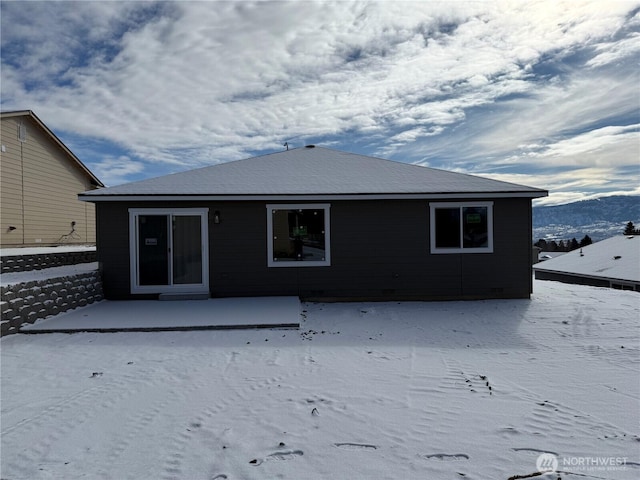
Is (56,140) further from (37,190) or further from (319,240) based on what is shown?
(319,240)

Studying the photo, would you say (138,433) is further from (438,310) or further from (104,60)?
(104,60)

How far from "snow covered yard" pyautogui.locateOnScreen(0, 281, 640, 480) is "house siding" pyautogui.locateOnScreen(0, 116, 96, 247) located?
27.7 feet

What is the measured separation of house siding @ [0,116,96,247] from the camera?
1220 centimetres

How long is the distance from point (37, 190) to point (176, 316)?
10.2 meters

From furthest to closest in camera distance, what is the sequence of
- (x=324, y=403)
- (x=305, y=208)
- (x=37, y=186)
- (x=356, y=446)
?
(x=37, y=186) → (x=305, y=208) → (x=324, y=403) → (x=356, y=446)

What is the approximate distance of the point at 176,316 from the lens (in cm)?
744

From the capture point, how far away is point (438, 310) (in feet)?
27.5

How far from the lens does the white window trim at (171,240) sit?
8.88m

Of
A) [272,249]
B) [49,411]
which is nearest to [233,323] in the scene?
[272,249]

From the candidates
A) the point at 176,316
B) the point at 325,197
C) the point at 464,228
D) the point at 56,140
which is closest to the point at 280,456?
the point at 176,316

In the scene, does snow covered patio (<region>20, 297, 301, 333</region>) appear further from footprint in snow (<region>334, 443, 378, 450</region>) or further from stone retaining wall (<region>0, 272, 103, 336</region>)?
footprint in snow (<region>334, 443, 378, 450</region>)

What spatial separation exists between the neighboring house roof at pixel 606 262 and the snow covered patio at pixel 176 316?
66.0 feet

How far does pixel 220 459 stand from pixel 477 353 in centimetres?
410

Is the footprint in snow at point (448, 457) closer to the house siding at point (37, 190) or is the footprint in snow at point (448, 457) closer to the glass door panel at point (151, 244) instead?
the glass door panel at point (151, 244)
